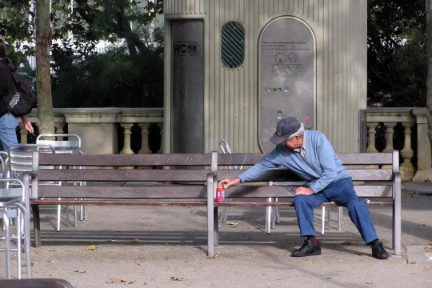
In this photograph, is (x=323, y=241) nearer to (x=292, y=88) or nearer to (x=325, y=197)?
(x=325, y=197)

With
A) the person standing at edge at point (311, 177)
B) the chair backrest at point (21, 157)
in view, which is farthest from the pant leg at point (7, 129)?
the person standing at edge at point (311, 177)

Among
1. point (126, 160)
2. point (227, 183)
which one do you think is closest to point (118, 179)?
point (126, 160)

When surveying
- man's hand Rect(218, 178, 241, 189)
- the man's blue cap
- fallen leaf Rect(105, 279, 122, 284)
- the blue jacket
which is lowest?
fallen leaf Rect(105, 279, 122, 284)

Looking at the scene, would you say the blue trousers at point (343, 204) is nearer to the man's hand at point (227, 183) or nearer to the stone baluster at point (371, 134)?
Answer: the man's hand at point (227, 183)

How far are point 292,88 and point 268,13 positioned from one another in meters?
1.13

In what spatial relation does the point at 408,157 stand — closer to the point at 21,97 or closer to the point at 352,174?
the point at 352,174

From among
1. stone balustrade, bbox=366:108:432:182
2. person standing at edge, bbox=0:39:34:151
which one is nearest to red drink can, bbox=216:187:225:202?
person standing at edge, bbox=0:39:34:151

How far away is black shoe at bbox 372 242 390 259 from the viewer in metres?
7.21

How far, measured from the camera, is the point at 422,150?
1330cm

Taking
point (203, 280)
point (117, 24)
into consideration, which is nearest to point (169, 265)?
point (203, 280)

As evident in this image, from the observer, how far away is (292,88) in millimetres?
12461

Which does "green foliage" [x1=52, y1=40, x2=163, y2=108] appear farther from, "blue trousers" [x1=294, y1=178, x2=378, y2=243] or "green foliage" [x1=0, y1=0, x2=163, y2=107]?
"blue trousers" [x1=294, y1=178, x2=378, y2=243]

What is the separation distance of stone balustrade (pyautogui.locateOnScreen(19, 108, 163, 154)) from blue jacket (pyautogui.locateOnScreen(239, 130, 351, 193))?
6379 millimetres

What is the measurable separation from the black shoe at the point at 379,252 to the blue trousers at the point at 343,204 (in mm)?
67
